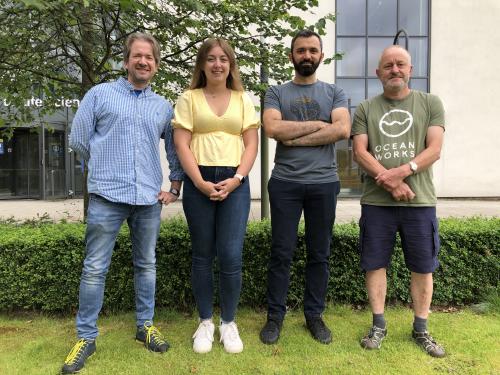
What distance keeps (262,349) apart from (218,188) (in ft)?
4.11

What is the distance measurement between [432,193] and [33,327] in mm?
3397

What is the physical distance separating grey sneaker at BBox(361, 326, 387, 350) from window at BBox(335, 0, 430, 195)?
39.3 feet

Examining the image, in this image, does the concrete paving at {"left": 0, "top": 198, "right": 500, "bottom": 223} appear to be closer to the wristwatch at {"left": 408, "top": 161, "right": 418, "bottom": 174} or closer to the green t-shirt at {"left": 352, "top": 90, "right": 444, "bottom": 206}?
the green t-shirt at {"left": 352, "top": 90, "right": 444, "bottom": 206}

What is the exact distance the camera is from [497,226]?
4.20 metres

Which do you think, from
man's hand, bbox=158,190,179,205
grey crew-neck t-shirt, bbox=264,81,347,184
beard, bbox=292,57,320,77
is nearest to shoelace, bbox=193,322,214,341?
man's hand, bbox=158,190,179,205

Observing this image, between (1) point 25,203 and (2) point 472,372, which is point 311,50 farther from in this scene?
(1) point 25,203

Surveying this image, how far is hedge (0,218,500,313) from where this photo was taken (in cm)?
375

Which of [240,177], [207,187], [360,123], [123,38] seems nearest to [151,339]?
[207,187]

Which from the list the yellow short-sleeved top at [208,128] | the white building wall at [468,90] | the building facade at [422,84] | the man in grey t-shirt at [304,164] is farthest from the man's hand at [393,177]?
the white building wall at [468,90]

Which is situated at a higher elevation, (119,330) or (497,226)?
(497,226)

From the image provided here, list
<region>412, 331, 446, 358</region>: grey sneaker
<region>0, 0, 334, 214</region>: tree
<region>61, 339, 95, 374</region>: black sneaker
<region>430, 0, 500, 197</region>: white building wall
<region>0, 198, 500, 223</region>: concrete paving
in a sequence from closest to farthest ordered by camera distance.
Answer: <region>61, 339, 95, 374</region>: black sneaker, <region>412, 331, 446, 358</region>: grey sneaker, <region>0, 0, 334, 214</region>: tree, <region>0, 198, 500, 223</region>: concrete paving, <region>430, 0, 500, 197</region>: white building wall

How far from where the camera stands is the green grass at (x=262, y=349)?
2900mm

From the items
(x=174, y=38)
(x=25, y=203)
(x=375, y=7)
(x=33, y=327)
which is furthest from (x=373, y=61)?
(x=33, y=327)

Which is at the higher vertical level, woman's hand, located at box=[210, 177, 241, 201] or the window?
the window
